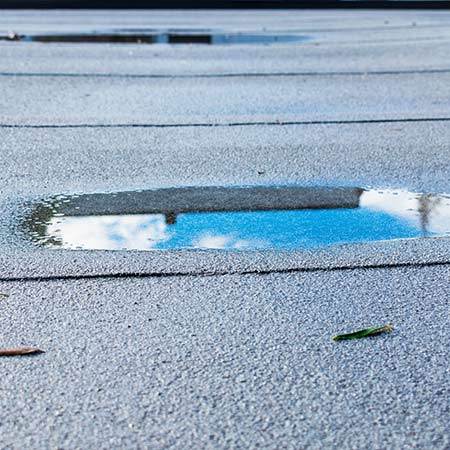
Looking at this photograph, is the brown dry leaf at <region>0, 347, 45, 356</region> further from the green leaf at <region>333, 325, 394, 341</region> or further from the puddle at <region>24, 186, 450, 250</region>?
the puddle at <region>24, 186, 450, 250</region>

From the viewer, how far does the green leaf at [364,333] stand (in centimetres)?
360

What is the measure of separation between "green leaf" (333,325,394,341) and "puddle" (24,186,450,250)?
3.41 feet

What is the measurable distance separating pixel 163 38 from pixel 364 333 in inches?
496

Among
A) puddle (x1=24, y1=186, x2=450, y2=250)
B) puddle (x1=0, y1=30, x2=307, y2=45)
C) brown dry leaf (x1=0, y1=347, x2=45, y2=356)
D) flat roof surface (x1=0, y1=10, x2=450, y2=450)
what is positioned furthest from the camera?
puddle (x1=0, y1=30, x2=307, y2=45)

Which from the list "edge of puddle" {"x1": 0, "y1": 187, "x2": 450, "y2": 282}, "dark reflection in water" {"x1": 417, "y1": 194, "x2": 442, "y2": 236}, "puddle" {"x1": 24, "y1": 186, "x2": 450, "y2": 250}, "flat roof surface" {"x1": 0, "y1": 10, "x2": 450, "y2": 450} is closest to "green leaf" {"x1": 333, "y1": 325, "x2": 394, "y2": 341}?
"flat roof surface" {"x1": 0, "y1": 10, "x2": 450, "y2": 450}

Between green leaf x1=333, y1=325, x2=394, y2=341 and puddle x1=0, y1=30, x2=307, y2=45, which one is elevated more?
green leaf x1=333, y1=325, x2=394, y2=341

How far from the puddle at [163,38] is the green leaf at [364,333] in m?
11.5

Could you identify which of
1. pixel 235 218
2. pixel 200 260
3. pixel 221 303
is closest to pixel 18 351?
pixel 221 303

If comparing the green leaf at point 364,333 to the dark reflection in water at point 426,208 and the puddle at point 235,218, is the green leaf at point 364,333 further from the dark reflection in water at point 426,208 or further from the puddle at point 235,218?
the dark reflection in water at point 426,208

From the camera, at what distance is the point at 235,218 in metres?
5.13

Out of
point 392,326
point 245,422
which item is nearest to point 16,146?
point 392,326

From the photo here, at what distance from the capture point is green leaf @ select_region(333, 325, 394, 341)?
360 cm

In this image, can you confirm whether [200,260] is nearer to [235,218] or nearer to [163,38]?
[235,218]

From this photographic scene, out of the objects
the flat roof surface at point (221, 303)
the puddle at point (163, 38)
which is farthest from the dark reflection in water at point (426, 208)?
the puddle at point (163, 38)
